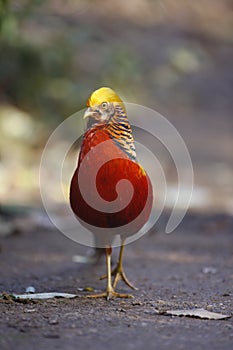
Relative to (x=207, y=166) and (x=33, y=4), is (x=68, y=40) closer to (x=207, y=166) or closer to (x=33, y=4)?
(x=33, y=4)

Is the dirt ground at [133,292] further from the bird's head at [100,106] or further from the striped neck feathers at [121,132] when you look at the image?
the bird's head at [100,106]

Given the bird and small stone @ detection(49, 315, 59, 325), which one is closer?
small stone @ detection(49, 315, 59, 325)

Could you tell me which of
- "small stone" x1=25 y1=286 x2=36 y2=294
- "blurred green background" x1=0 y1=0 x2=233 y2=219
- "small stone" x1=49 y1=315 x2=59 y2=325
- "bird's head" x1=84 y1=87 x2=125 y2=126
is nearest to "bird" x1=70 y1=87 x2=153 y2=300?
"bird's head" x1=84 y1=87 x2=125 y2=126

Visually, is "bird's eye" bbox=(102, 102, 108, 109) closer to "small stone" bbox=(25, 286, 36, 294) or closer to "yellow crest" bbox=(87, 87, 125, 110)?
"yellow crest" bbox=(87, 87, 125, 110)

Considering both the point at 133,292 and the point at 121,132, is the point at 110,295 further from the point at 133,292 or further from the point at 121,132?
the point at 121,132

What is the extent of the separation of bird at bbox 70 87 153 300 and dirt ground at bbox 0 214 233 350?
49 centimetres

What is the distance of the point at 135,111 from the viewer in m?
11.6

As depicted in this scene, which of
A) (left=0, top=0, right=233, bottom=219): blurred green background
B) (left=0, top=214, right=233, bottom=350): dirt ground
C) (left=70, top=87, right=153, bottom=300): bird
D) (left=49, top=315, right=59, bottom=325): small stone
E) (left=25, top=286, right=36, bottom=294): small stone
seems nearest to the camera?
(left=0, top=214, right=233, bottom=350): dirt ground

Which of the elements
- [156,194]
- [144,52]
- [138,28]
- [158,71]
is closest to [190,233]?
[156,194]

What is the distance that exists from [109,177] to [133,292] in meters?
0.98

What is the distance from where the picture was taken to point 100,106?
4617 millimetres

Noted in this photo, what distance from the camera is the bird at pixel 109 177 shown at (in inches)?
176

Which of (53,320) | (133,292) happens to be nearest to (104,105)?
(133,292)

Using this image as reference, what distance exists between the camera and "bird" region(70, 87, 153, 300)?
176 inches
